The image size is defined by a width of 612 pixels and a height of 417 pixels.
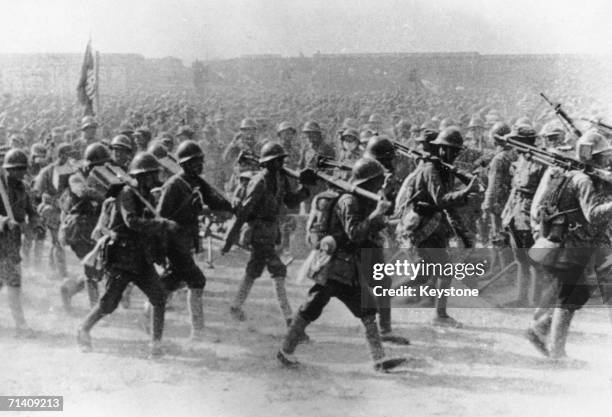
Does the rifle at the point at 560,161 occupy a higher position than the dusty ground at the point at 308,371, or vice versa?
the rifle at the point at 560,161

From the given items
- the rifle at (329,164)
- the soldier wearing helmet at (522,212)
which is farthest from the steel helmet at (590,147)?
the rifle at (329,164)

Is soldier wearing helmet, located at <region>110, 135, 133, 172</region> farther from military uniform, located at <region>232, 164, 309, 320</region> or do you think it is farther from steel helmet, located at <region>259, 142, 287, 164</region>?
steel helmet, located at <region>259, 142, 287, 164</region>

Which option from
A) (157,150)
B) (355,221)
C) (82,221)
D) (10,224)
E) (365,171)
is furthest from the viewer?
(157,150)

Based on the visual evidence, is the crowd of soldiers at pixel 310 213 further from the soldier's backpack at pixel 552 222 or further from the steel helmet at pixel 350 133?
the steel helmet at pixel 350 133

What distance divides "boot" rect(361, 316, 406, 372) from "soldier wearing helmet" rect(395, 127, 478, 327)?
5.29ft

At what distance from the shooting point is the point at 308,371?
602 cm

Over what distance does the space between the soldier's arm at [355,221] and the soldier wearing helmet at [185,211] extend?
1.71 m

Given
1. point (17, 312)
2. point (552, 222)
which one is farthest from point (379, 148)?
point (17, 312)

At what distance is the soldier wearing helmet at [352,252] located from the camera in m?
5.49

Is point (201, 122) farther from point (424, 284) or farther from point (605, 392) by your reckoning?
point (605, 392)

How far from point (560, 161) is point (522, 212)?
4.48 feet

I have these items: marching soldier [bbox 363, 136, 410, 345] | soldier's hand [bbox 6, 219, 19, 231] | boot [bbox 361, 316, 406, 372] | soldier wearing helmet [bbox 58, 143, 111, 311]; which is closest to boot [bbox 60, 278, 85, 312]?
soldier wearing helmet [bbox 58, 143, 111, 311]

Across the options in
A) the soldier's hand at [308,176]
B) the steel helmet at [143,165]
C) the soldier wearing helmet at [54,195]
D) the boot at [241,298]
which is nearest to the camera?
the steel helmet at [143,165]

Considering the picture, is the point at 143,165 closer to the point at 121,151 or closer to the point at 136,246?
the point at 136,246
